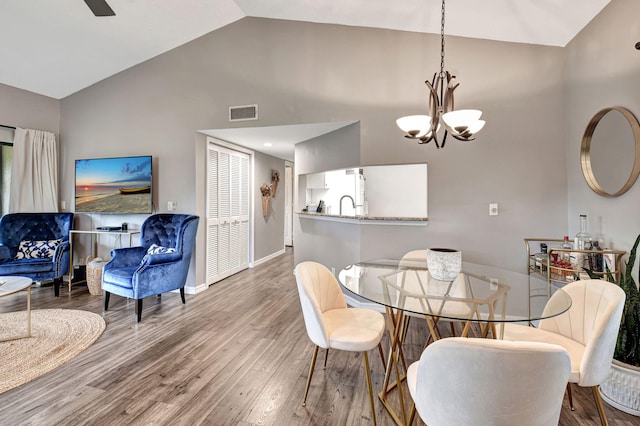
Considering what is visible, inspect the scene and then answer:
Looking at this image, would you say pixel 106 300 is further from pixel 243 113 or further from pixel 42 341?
pixel 243 113

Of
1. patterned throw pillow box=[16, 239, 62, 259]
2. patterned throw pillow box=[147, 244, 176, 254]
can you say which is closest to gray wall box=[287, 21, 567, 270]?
patterned throw pillow box=[147, 244, 176, 254]

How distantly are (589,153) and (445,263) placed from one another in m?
1.85

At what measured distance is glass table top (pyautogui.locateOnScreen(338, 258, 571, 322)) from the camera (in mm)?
1488

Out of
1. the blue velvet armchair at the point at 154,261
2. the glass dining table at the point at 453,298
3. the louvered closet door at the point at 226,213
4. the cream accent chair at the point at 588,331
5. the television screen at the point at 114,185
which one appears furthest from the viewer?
the louvered closet door at the point at 226,213

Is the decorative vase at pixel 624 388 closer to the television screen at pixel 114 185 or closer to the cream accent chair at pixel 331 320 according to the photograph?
the cream accent chair at pixel 331 320

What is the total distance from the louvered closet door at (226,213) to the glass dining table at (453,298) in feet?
9.19

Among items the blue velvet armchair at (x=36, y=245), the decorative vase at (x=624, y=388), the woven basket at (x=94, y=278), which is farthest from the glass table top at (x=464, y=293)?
the blue velvet armchair at (x=36, y=245)

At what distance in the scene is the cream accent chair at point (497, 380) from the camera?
0.90 meters

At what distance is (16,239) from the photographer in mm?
Result: 3971

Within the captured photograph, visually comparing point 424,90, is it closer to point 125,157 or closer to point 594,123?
point 594,123

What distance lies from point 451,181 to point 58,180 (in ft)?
18.5

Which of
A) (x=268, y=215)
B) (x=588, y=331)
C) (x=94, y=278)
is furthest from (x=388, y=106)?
(x=94, y=278)

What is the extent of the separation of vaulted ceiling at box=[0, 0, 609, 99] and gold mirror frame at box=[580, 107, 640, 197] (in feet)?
2.91

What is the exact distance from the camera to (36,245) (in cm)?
398
